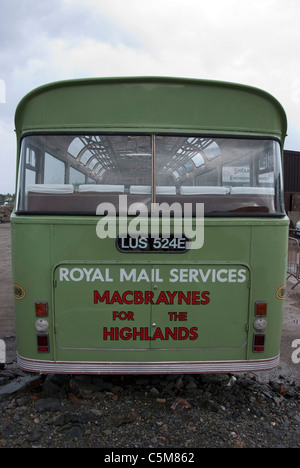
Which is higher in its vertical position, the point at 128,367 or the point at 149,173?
the point at 149,173

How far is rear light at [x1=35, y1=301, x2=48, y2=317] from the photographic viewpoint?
3080 millimetres

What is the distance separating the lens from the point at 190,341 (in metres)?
3.16

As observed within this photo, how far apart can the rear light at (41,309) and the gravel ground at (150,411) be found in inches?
35.8

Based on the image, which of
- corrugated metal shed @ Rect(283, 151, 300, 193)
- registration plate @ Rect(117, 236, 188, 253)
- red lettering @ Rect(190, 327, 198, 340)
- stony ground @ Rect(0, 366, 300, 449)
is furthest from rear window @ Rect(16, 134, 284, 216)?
corrugated metal shed @ Rect(283, 151, 300, 193)

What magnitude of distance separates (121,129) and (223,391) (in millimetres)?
2803

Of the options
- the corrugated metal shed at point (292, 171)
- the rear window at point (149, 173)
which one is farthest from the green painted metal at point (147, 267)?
the corrugated metal shed at point (292, 171)

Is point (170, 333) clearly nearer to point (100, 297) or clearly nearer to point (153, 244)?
point (100, 297)

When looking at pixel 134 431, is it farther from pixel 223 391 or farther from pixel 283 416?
pixel 283 416

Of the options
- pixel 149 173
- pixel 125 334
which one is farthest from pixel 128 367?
pixel 149 173

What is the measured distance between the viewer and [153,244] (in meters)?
3.07

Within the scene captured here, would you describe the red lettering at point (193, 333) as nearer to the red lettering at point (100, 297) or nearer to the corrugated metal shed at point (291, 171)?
the red lettering at point (100, 297)

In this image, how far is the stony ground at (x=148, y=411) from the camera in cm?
284

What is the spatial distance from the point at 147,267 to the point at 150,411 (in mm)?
1372
